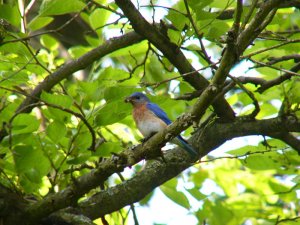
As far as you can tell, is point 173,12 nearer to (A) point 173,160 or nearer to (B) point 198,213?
(A) point 173,160

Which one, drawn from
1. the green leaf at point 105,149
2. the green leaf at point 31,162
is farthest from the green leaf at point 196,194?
the green leaf at point 31,162

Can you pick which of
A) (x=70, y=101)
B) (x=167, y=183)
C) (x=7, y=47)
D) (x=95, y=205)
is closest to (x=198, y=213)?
(x=167, y=183)

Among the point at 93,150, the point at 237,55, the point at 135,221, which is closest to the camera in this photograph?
the point at 237,55

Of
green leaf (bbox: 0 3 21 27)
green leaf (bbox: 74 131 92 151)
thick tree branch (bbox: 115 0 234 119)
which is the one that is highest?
green leaf (bbox: 0 3 21 27)

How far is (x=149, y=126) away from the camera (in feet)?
18.6

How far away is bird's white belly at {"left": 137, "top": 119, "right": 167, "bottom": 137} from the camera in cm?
548

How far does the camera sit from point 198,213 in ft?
15.6

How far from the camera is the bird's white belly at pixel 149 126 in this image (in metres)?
5.48

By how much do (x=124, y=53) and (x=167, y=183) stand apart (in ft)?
3.84

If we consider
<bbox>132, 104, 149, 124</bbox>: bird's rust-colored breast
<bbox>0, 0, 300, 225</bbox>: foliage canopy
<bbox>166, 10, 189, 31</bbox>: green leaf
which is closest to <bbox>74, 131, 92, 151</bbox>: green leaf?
<bbox>0, 0, 300, 225</bbox>: foliage canopy

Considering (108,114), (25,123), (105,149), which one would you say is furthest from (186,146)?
(25,123)

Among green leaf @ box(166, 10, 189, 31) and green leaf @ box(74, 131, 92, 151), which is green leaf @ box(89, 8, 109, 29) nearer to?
green leaf @ box(166, 10, 189, 31)

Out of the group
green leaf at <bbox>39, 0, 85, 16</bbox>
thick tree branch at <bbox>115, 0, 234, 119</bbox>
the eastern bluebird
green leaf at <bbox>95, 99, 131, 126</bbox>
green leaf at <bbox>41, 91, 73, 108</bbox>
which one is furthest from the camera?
the eastern bluebird

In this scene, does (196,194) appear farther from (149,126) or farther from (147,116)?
(147,116)
